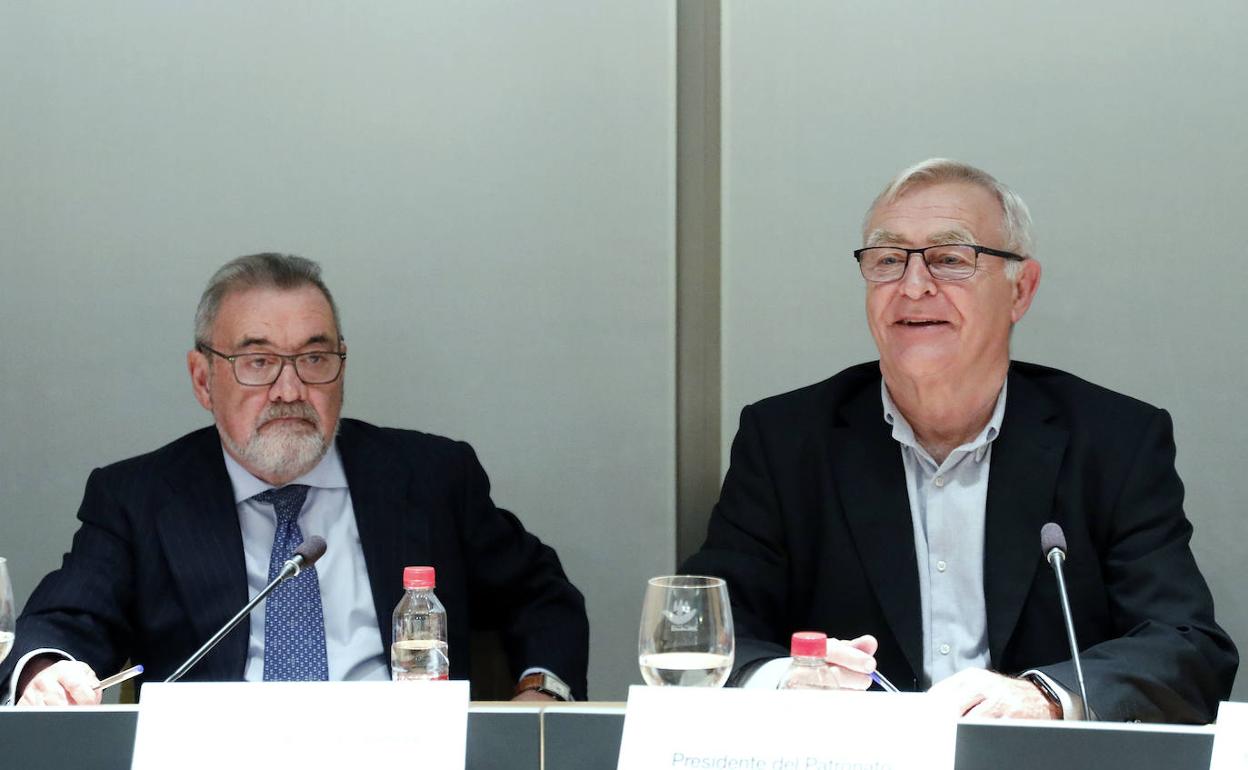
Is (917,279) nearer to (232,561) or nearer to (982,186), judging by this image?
(982,186)

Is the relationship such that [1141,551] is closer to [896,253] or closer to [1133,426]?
[1133,426]

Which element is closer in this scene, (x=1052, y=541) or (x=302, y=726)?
(x=302, y=726)

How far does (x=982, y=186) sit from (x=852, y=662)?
1070 mm

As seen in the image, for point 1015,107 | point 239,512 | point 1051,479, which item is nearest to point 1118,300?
point 1015,107

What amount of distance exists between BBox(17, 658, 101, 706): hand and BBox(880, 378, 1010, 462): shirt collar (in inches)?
53.8

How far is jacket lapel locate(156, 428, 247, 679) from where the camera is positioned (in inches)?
92.8

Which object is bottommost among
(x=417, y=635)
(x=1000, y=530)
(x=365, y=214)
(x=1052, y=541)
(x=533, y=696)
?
(x=533, y=696)

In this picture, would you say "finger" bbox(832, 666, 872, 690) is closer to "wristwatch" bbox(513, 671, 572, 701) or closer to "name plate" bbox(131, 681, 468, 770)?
"name plate" bbox(131, 681, 468, 770)

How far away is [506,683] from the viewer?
255 cm

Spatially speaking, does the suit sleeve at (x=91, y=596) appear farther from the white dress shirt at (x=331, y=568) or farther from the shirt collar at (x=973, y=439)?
the shirt collar at (x=973, y=439)

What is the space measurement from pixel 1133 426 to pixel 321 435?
149 centimetres

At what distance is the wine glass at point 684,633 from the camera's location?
1389mm

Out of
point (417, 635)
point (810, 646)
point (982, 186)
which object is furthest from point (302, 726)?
point (982, 186)

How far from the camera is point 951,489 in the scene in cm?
226
